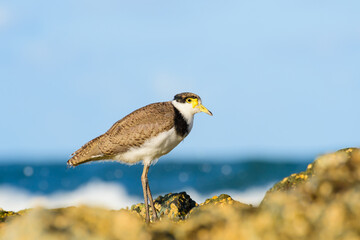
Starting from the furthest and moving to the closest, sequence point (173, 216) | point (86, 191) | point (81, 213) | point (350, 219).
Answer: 1. point (86, 191)
2. point (173, 216)
3. point (81, 213)
4. point (350, 219)

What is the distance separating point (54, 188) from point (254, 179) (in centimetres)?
1494

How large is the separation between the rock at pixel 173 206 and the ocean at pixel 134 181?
23658mm

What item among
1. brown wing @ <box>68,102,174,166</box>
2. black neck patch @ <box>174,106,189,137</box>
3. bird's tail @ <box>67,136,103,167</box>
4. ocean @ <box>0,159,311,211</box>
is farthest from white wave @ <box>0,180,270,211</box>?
black neck patch @ <box>174,106,189,137</box>

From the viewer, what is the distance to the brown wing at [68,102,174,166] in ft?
32.5

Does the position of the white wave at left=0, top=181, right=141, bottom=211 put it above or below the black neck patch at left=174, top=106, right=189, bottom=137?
above

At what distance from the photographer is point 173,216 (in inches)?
363

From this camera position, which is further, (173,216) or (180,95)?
(180,95)

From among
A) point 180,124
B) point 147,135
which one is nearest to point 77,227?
point 147,135

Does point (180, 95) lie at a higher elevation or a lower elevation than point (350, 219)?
higher

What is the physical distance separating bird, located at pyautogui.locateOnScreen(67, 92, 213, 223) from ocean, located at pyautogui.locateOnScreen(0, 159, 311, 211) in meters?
23.1

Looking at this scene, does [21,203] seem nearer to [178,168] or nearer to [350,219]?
[178,168]

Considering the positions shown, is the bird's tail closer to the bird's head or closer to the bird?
the bird

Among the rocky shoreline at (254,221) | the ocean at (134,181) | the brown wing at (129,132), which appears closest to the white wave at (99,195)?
the ocean at (134,181)

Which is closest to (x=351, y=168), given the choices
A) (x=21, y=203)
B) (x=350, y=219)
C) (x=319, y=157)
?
(x=350, y=219)
